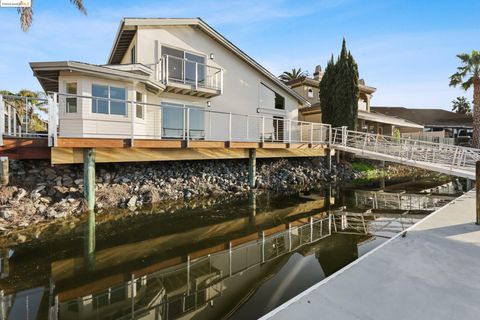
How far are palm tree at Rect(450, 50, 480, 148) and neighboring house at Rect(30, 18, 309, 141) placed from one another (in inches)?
707

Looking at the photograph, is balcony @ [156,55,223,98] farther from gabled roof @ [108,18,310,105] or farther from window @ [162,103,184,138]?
gabled roof @ [108,18,310,105]

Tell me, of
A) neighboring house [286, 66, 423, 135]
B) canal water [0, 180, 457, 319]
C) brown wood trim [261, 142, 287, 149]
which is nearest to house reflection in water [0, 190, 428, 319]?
canal water [0, 180, 457, 319]

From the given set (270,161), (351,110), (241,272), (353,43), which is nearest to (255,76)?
(270,161)

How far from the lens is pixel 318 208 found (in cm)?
1197

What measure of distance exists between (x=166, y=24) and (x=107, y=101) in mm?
6301

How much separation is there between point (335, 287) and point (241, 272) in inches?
95.9

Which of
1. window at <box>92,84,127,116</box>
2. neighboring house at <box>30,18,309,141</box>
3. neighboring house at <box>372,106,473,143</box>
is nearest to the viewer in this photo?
neighboring house at <box>30,18,309,141</box>

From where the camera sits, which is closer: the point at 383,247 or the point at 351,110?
the point at 383,247

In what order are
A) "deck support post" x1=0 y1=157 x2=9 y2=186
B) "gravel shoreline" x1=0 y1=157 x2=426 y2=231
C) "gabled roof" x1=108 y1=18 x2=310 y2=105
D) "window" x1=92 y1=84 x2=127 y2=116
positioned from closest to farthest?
"gravel shoreline" x1=0 y1=157 x2=426 y2=231
"deck support post" x1=0 y1=157 x2=9 y2=186
"window" x1=92 y1=84 x2=127 y2=116
"gabled roof" x1=108 y1=18 x2=310 y2=105

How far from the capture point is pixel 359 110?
26797mm

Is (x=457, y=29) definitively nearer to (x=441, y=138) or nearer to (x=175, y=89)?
(x=175, y=89)

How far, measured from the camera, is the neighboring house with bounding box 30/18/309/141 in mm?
12125

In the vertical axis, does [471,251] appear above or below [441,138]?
below

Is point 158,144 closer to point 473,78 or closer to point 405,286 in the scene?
point 405,286
